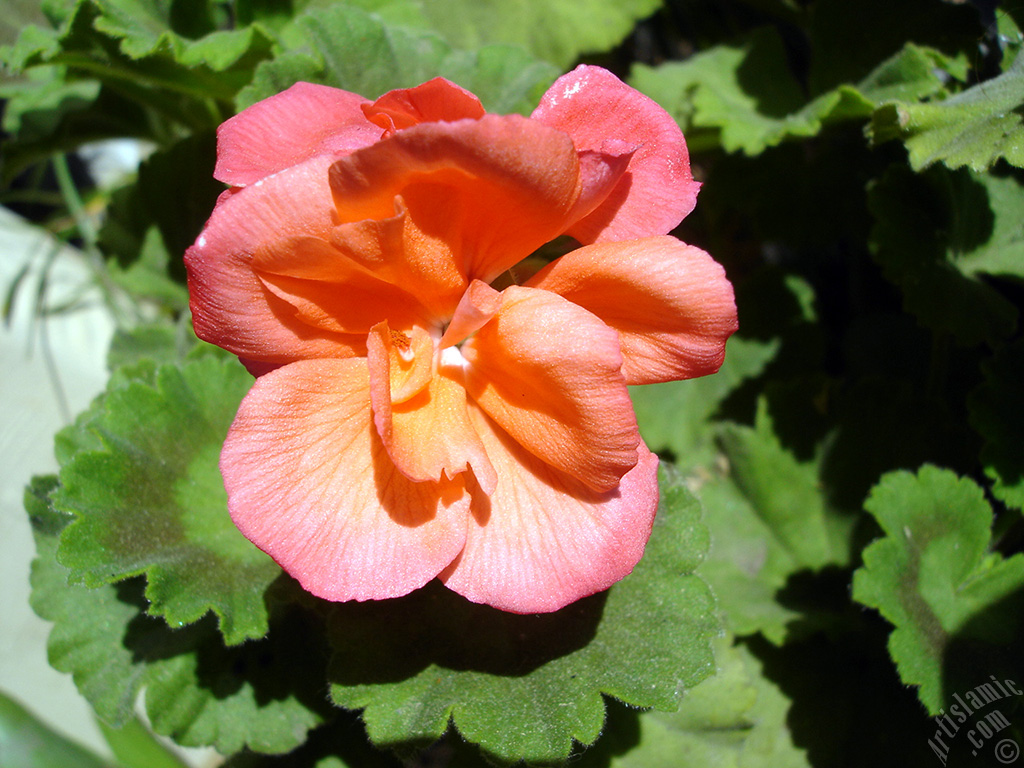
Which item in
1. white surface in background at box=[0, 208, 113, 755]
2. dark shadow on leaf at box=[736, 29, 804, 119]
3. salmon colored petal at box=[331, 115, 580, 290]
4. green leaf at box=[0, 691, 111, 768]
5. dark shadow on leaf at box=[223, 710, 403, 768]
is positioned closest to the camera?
salmon colored petal at box=[331, 115, 580, 290]

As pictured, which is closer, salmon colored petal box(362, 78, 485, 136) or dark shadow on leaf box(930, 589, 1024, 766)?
salmon colored petal box(362, 78, 485, 136)

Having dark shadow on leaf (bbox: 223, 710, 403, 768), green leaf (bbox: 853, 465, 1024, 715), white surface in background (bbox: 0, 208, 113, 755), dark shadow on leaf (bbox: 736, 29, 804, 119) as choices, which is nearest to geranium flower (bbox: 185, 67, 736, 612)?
green leaf (bbox: 853, 465, 1024, 715)

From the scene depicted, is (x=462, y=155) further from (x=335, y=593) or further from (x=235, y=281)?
(x=335, y=593)

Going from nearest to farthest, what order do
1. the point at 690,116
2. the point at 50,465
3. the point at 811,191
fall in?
1. the point at 690,116
2. the point at 811,191
3. the point at 50,465

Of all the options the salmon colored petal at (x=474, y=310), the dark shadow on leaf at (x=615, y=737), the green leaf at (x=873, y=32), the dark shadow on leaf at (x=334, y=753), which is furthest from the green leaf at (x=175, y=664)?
the green leaf at (x=873, y=32)

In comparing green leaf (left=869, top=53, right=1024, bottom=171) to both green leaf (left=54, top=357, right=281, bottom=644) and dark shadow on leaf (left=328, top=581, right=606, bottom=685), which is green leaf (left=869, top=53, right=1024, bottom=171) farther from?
green leaf (left=54, top=357, right=281, bottom=644)

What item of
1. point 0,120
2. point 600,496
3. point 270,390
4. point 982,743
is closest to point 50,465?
point 0,120
